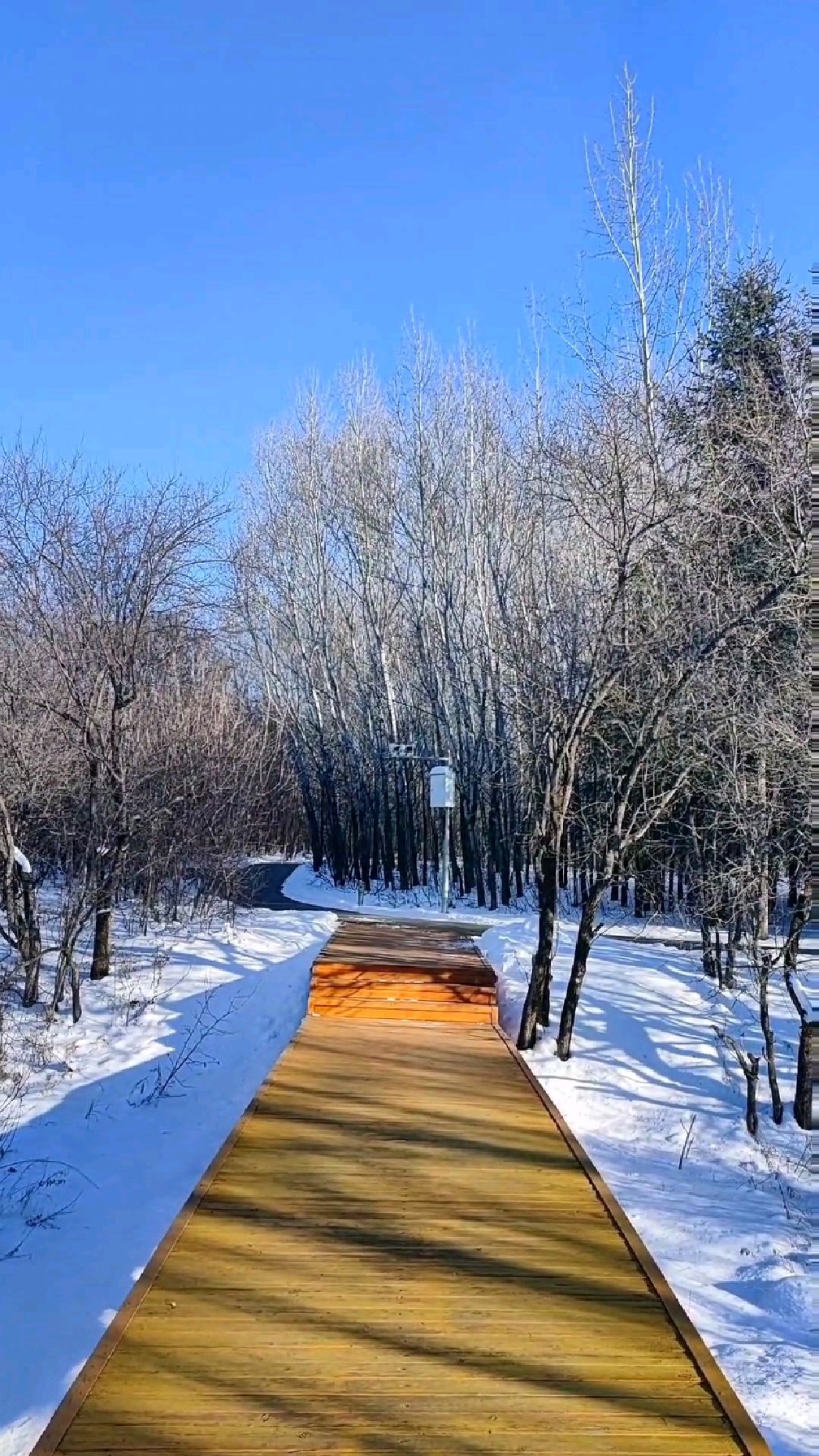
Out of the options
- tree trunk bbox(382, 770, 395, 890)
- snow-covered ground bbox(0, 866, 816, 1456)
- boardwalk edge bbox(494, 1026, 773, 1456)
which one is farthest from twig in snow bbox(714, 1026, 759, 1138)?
tree trunk bbox(382, 770, 395, 890)

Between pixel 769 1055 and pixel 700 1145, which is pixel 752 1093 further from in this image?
pixel 700 1145

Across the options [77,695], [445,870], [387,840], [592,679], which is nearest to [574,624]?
[592,679]

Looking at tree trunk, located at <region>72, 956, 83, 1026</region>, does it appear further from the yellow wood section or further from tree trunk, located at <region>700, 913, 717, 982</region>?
tree trunk, located at <region>700, 913, 717, 982</region>

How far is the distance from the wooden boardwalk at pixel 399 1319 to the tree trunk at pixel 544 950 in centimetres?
251

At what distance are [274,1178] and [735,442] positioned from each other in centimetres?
842

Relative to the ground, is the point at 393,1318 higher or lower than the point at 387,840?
lower

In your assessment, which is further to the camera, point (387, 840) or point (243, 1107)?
point (387, 840)

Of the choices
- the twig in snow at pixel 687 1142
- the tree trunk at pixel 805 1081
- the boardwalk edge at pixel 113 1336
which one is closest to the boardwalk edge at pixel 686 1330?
the tree trunk at pixel 805 1081

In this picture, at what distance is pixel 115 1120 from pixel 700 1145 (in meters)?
3.75

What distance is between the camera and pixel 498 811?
19.6 meters

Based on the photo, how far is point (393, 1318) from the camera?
3.21m

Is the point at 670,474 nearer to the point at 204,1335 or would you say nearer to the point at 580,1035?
the point at 580,1035

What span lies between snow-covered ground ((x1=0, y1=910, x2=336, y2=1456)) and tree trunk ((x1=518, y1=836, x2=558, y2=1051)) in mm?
1839

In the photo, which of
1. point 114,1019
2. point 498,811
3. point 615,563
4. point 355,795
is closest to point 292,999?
point 114,1019
